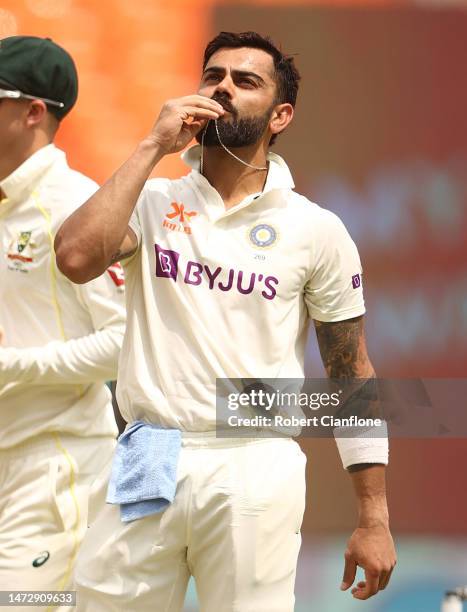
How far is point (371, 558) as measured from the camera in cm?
310

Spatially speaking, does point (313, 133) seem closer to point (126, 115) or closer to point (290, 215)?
point (126, 115)

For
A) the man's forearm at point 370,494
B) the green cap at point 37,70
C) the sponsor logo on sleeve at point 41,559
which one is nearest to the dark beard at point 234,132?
the man's forearm at point 370,494

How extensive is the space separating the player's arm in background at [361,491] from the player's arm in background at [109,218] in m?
0.64

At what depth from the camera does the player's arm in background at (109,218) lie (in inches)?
118

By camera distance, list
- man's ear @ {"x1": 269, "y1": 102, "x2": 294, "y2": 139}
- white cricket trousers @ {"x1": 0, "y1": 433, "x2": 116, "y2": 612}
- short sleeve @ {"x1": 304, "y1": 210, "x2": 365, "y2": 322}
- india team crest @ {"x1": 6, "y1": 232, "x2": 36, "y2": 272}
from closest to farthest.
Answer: short sleeve @ {"x1": 304, "y1": 210, "x2": 365, "y2": 322}, man's ear @ {"x1": 269, "y1": 102, "x2": 294, "y2": 139}, white cricket trousers @ {"x1": 0, "y1": 433, "x2": 116, "y2": 612}, india team crest @ {"x1": 6, "y1": 232, "x2": 36, "y2": 272}

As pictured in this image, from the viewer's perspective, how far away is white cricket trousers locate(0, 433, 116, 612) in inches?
152

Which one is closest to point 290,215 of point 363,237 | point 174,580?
point 174,580

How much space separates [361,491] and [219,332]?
580mm

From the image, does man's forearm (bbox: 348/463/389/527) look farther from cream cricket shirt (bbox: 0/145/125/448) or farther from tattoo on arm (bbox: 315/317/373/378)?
cream cricket shirt (bbox: 0/145/125/448)

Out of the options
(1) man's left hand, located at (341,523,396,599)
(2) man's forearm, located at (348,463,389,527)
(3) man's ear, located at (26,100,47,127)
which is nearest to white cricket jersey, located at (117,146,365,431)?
(2) man's forearm, located at (348,463,389,527)

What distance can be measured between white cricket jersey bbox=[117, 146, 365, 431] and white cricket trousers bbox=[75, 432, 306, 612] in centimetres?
12

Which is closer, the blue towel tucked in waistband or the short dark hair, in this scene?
the blue towel tucked in waistband

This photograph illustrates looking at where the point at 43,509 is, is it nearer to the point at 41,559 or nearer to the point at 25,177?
the point at 41,559

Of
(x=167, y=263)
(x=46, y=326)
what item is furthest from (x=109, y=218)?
(x=46, y=326)
